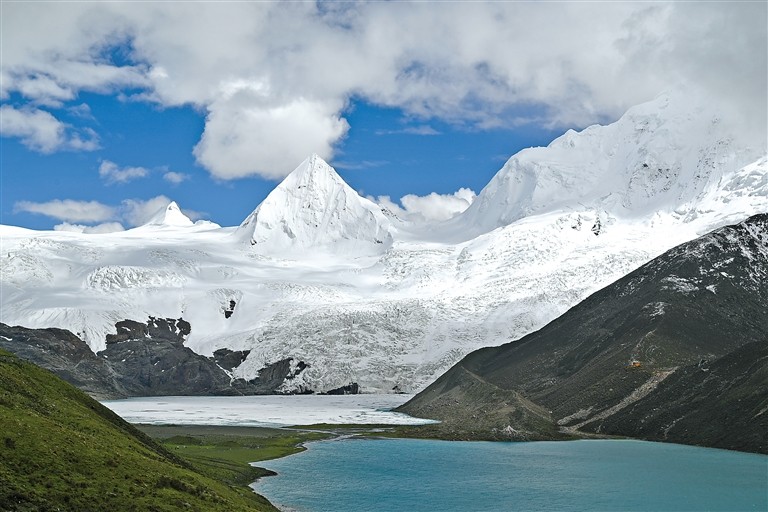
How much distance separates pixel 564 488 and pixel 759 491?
20.5 meters

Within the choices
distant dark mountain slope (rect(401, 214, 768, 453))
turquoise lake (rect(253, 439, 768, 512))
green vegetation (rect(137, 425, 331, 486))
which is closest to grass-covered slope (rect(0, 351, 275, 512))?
green vegetation (rect(137, 425, 331, 486))

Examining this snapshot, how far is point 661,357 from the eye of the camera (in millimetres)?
158000

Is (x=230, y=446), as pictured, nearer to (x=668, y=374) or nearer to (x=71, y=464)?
(x=668, y=374)

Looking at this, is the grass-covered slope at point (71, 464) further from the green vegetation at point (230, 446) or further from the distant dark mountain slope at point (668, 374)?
the distant dark mountain slope at point (668, 374)

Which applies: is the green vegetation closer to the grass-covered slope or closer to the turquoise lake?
the turquoise lake

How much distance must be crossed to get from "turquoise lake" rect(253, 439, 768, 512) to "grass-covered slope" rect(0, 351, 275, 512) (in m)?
24.9

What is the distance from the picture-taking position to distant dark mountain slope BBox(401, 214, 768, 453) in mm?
121875

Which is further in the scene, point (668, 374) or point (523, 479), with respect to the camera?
point (668, 374)

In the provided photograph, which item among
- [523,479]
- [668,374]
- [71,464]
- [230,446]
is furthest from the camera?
[668,374]

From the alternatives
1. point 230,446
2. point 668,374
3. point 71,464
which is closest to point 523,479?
point 230,446

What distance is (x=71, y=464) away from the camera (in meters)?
46.2

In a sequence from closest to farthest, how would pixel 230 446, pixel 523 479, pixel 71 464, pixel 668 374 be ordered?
pixel 71 464
pixel 523 479
pixel 230 446
pixel 668 374

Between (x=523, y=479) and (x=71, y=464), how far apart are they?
63393mm

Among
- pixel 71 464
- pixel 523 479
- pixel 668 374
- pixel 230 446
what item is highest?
pixel 668 374
